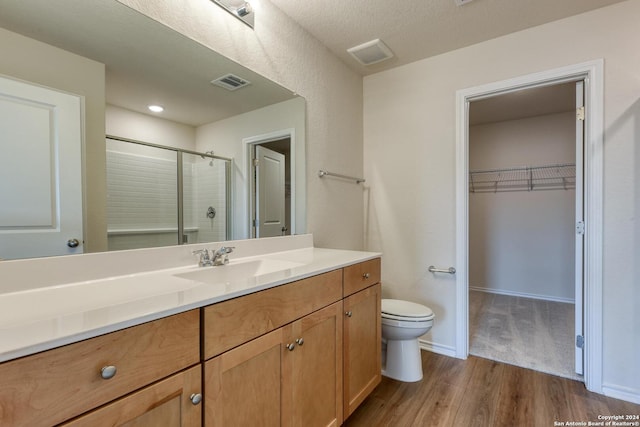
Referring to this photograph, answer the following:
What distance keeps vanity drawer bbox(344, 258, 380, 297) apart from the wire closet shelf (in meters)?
3.00

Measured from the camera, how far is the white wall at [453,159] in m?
1.75

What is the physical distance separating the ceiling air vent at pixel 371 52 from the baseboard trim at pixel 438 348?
2237 millimetres

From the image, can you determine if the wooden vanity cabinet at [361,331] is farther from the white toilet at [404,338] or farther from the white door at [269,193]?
the white door at [269,193]

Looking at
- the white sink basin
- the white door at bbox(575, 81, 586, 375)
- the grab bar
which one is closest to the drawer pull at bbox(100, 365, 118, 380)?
the white sink basin

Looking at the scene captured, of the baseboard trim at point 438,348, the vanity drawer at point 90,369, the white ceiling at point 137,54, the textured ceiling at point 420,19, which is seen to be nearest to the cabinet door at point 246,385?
the vanity drawer at point 90,369

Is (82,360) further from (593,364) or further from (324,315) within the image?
(593,364)

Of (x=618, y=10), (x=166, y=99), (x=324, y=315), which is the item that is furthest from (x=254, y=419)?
(x=618, y=10)

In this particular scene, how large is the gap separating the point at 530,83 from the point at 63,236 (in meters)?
2.66

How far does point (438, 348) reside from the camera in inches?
92.1

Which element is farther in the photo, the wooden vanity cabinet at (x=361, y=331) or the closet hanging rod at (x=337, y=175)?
the closet hanging rod at (x=337, y=175)

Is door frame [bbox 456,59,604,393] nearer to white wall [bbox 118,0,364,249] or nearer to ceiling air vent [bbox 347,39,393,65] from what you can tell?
ceiling air vent [bbox 347,39,393,65]

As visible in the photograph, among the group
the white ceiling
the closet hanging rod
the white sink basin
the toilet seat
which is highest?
the white ceiling

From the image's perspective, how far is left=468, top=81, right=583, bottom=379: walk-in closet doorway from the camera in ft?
10.3

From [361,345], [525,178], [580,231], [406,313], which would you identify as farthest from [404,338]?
[525,178]
